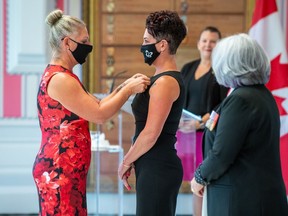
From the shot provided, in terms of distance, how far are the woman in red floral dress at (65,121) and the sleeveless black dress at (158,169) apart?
114mm

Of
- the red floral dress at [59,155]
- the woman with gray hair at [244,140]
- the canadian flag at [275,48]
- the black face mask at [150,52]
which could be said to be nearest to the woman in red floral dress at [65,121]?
the red floral dress at [59,155]

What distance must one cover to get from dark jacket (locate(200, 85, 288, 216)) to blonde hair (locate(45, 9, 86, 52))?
27.4 inches

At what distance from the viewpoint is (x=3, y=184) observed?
481 centimetres

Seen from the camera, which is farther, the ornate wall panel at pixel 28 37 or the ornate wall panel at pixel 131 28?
the ornate wall panel at pixel 131 28

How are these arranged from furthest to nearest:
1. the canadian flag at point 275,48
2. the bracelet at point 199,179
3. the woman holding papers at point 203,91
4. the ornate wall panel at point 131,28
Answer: the ornate wall panel at point 131,28, the canadian flag at point 275,48, the woman holding papers at point 203,91, the bracelet at point 199,179

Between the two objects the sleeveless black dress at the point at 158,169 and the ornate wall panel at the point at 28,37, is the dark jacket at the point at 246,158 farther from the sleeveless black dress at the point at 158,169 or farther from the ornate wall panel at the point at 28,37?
the ornate wall panel at the point at 28,37

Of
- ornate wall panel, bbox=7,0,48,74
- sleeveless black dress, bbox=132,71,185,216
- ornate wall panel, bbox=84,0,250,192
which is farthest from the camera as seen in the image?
ornate wall panel, bbox=84,0,250,192

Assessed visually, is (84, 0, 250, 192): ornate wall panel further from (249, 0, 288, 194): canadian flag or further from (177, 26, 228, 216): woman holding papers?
(177, 26, 228, 216): woman holding papers

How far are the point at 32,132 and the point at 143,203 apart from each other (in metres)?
2.61

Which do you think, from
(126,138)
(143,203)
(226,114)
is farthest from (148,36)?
(126,138)

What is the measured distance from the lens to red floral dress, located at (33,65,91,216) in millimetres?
2365

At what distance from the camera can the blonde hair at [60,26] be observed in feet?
7.90

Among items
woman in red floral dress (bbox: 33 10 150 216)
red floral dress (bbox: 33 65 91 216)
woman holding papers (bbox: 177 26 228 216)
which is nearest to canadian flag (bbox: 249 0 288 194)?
woman holding papers (bbox: 177 26 228 216)

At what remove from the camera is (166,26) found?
2.40 metres
